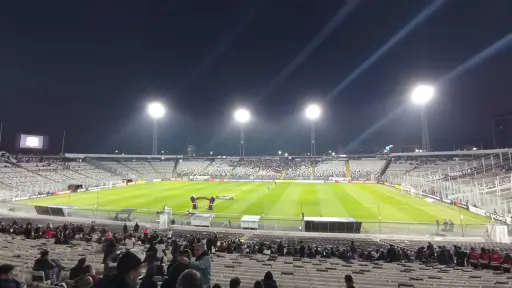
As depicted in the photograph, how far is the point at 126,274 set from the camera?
102 inches

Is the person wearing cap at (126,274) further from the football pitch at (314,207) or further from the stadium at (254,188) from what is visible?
the football pitch at (314,207)

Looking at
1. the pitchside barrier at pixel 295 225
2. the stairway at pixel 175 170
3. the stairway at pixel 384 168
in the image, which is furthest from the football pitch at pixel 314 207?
the stairway at pixel 175 170

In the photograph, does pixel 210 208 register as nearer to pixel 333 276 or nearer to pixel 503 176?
pixel 333 276

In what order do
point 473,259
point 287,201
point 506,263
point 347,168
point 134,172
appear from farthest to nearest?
point 347,168 → point 134,172 → point 287,201 → point 473,259 → point 506,263

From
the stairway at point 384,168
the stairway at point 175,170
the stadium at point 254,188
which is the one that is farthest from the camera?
the stairway at point 175,170

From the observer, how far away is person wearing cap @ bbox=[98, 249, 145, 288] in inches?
99.0

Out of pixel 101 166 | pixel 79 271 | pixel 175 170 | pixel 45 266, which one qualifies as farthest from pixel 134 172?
pixel 79 271

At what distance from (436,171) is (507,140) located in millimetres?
35866

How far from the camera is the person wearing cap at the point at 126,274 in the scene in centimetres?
251

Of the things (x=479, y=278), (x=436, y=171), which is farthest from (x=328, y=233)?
(x=436, y=171)

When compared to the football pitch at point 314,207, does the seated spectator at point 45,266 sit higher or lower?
lower

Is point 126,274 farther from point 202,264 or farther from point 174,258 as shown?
point 174,258

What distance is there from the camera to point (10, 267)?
4.14 m

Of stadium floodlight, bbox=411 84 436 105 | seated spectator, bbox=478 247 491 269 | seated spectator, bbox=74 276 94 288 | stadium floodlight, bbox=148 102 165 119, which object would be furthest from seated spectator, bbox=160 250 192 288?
stadium floodlight, bbox=148 102 165 119
